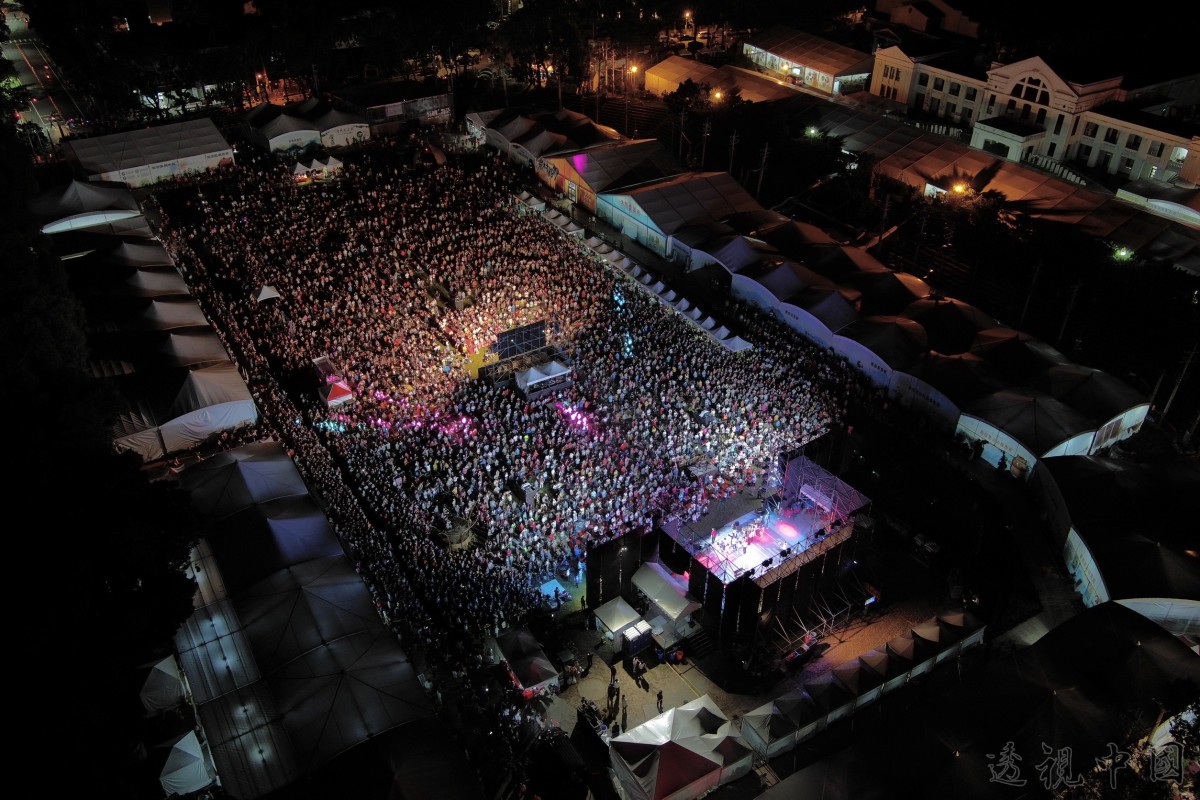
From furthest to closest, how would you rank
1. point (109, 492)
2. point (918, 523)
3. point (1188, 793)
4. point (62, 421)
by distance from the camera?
1. point (918, 523)
2. point (62, 421)
3. point (109, 492)
4. point (1188, 793)

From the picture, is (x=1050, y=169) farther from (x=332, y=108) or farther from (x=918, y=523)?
(x=332, y=108)

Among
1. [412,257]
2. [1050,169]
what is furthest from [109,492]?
[1050,169]

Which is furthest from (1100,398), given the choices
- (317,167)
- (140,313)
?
(317,167)

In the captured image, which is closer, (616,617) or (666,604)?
Result: (616,617)

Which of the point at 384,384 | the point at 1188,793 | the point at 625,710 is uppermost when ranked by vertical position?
the point at 1188,793

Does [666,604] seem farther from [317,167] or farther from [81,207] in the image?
[317,167]

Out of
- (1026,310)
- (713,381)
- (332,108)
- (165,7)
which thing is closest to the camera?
(713,381)
